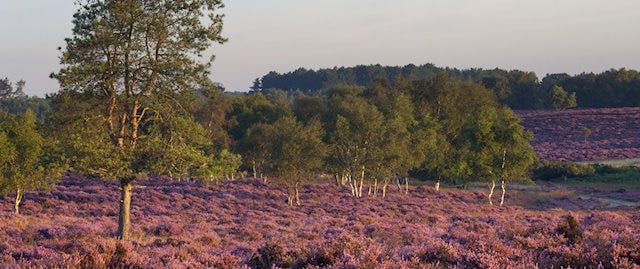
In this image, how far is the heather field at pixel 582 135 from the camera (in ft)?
306

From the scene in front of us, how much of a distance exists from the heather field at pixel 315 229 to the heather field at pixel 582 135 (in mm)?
35023

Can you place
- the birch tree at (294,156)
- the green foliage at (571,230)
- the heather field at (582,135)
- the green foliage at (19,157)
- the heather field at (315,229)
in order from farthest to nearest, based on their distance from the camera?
the heather field at (582,135), the birch tree at (294,156), the green foliage at (19,157), the green foliage at (571,230), the heather field at (315,229)

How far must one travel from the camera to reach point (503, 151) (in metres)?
48.2

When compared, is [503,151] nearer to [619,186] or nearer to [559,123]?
[619,186]

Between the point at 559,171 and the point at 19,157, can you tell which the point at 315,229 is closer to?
the point at 19,157

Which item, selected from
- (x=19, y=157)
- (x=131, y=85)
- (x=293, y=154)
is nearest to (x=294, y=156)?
(x=293, y=154)

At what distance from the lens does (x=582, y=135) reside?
11175 centimetres

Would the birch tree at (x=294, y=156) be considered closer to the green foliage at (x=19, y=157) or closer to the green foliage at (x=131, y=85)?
the green foliage at (x=19, y=157)

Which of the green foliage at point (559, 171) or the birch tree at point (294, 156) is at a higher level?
the birch tree at point (294, 156)

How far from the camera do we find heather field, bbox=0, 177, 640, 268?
9.26m

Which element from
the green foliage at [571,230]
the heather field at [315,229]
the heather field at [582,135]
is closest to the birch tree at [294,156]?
the heather field at [315,229]

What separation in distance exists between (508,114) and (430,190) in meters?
12.4

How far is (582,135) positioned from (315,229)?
107m

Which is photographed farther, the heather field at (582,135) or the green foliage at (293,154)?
the heather field at (582,135)
